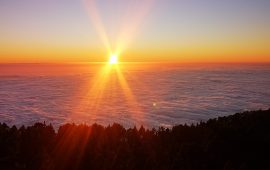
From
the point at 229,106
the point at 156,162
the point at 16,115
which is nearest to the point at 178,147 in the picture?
the point at 156,162

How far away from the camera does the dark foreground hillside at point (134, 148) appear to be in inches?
362

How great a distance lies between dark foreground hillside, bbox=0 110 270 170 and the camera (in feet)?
30.1

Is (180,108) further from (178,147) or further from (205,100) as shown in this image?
(178,147)

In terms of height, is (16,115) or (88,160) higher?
(16,115)

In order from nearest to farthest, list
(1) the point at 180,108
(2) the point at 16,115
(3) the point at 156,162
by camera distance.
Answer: (3) the point at 156,162, (2) the point at 16,115, (1) the point at 180,108

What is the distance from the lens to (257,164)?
9273 mm

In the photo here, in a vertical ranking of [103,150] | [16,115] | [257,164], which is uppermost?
[16,115]

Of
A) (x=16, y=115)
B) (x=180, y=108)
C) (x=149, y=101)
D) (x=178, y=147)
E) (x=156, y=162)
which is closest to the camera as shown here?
(x=156, y=162)

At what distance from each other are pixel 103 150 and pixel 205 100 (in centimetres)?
3992

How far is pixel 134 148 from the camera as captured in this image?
1003cm

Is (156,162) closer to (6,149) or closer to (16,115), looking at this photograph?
(6,149)

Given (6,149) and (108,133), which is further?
(108,133)

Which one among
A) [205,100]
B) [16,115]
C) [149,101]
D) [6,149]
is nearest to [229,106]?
[205,100]

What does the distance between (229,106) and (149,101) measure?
35.0 feet
